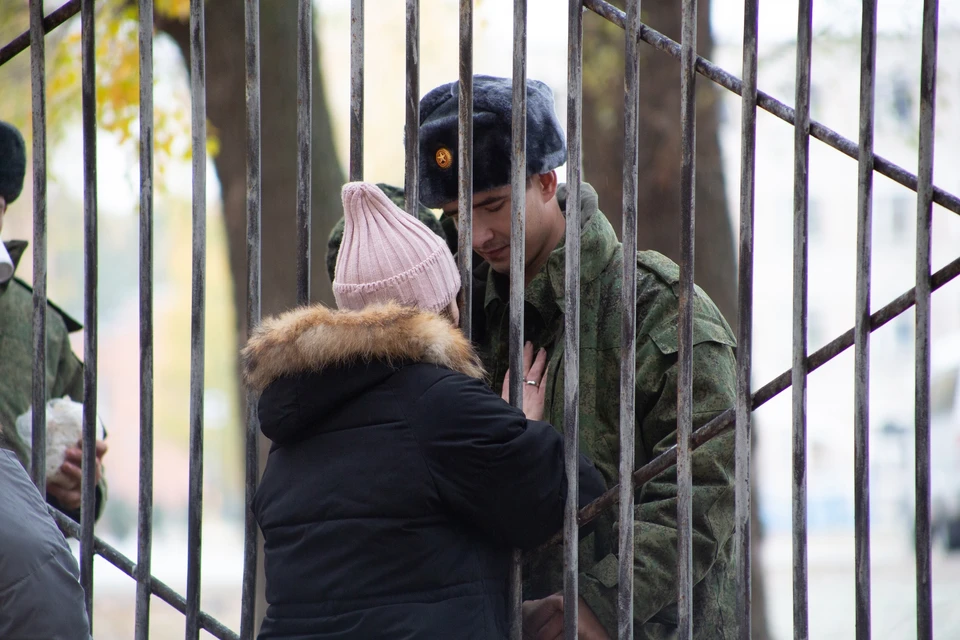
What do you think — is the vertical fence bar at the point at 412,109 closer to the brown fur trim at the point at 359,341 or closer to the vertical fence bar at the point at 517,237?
the vertical fence bar at the point at 517,237

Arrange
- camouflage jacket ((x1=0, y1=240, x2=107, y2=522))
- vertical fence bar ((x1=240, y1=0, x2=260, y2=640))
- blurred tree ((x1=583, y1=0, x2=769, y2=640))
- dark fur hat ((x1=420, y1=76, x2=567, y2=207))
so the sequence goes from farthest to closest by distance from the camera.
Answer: blurred tree ((x1=583, y1=0, x2=769, y2=640)) → camouflage jacket ((x1=0, y1=240, x2=107, y2=522)) → dark fur hat ((x1=420, y1=76, x2=567, y2=207)) → vertical fence bar ((x1=240, y1=0, x2=260, y2=640))

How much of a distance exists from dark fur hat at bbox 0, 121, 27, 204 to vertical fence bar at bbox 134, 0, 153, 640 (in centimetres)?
88

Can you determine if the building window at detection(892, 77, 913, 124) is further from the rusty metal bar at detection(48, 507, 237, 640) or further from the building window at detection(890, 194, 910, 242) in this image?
the building window at detection(890, 194, 910, 242)

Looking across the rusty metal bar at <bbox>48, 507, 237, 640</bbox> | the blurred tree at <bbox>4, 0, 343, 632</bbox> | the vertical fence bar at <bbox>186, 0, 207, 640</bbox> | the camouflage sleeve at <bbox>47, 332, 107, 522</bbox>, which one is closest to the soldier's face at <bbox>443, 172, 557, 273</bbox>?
the vertical fence bar at <bbox>186, 0, 207, 640</bbox>

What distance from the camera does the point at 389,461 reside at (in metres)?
2.07

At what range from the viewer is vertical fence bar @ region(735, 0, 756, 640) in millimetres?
2158

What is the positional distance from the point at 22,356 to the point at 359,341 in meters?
1.72

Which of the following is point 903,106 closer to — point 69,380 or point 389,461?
point 69,380

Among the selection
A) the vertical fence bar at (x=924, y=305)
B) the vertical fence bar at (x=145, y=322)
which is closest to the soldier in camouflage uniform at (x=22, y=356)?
the vertical fence bar at (x=145, y=322)

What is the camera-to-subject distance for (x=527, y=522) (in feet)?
7.02

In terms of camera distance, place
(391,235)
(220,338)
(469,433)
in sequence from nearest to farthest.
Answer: (469,433), (391,235), (220,338)

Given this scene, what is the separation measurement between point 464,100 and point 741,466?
36.0 inches

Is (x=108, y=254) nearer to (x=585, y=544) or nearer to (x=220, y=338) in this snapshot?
(x=220, y=338)

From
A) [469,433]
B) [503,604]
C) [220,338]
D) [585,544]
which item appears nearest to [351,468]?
[469,433]
